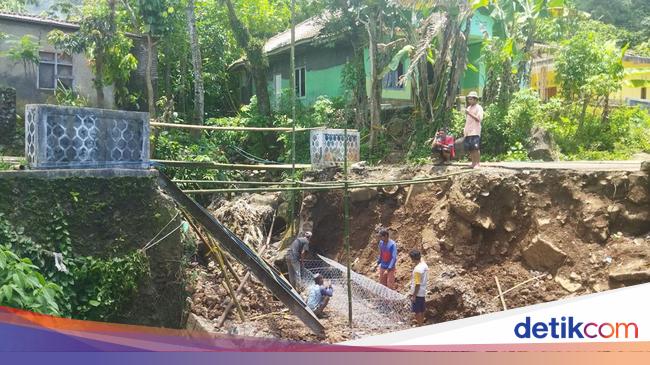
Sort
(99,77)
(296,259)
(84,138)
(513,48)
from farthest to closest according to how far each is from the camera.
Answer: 1. (99,77)
2. (513,48)
3. (296,259)
4. (84,138)

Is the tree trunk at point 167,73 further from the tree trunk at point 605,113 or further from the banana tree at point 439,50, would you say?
the tree trunk at point 605,113

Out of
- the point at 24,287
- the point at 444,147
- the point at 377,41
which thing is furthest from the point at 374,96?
the point at 24,287

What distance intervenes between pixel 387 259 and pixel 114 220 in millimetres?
5165

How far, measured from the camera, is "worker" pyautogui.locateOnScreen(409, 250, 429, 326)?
873 cm

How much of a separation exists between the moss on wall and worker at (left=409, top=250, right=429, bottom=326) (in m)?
3.73

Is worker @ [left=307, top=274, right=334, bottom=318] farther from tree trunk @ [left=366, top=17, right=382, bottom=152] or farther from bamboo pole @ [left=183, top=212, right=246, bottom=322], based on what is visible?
tree trunk @ [left=366, top=17, right=382, bottom=152]

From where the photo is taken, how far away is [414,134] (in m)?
14.8

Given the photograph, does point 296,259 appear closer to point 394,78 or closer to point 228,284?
point 228,284

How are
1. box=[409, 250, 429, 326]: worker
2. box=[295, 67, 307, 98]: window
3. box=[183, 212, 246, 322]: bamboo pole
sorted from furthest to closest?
box=[295, 67, 307, 98]: window
box=[409, 250, 429, 326]: worker
box=[183, 212, 246, 322]: bamboo pole

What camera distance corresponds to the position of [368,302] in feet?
31.9

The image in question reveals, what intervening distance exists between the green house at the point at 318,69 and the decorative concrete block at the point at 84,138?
35.8 ft

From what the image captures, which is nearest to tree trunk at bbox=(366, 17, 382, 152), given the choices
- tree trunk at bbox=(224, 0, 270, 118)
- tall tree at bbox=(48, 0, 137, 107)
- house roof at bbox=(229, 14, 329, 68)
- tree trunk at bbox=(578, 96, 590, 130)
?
house roof at bbox=(229, 14, 329, 68)

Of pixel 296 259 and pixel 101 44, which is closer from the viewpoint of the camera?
pixel 296 259

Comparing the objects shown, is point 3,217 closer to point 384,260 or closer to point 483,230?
point 384,260
